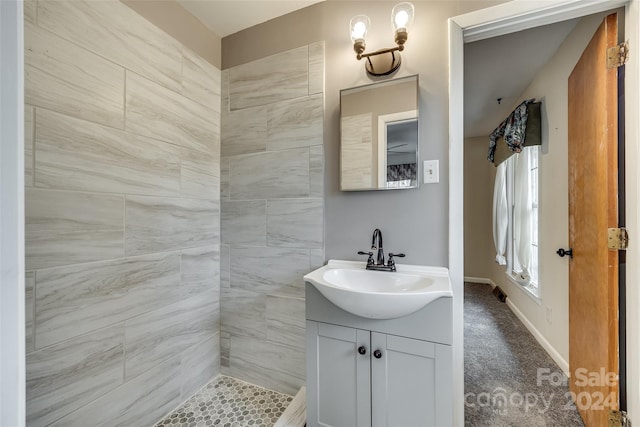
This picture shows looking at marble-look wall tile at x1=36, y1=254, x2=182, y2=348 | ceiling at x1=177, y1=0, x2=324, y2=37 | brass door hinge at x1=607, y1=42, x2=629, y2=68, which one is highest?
ceiling at x1=177, y1=0, x2=324, y2=37

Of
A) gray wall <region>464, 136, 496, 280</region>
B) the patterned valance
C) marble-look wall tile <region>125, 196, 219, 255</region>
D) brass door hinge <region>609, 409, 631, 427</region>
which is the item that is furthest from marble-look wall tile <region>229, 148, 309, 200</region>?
gray wall <region>464, 136, 496, 280</region>

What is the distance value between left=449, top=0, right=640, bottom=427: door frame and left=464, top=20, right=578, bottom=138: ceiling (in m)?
0.80

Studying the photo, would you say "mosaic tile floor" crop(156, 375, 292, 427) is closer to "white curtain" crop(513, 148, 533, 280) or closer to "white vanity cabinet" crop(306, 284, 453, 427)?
"white vanity cabinet" crop(306, 284, 453, 427)

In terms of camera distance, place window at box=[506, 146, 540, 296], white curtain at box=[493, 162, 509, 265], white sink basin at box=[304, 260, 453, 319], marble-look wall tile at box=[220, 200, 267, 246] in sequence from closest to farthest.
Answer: white sink basin at box=[304, 260, 453, 319], marble-look wall tile at box=[220, 200, 267, 246], window at box=[506, 146, 540, 296], white curtain at box=[493, 162, 509, 265]

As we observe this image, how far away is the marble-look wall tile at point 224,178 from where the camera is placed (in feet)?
6.19

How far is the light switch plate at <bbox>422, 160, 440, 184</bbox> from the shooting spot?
1.37m

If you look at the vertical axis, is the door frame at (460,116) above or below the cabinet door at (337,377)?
above

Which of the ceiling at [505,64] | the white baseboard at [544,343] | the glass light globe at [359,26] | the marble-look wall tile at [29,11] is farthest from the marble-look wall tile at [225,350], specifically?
the ceiling at [505,64]

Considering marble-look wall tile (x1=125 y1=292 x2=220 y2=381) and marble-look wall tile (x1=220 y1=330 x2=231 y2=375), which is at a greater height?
marble-look wall tile (x1=125 y1=292 x2=220 y2=381)

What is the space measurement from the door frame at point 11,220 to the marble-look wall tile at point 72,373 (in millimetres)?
838

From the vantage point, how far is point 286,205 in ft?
5.58

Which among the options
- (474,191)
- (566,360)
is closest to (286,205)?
(566,360)

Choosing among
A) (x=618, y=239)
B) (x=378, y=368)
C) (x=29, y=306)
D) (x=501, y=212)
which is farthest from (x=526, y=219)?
(x=29, y=306)

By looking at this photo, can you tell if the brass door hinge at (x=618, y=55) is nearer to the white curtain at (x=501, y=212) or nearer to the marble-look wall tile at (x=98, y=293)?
the white curtain at (x=501, y=212)
